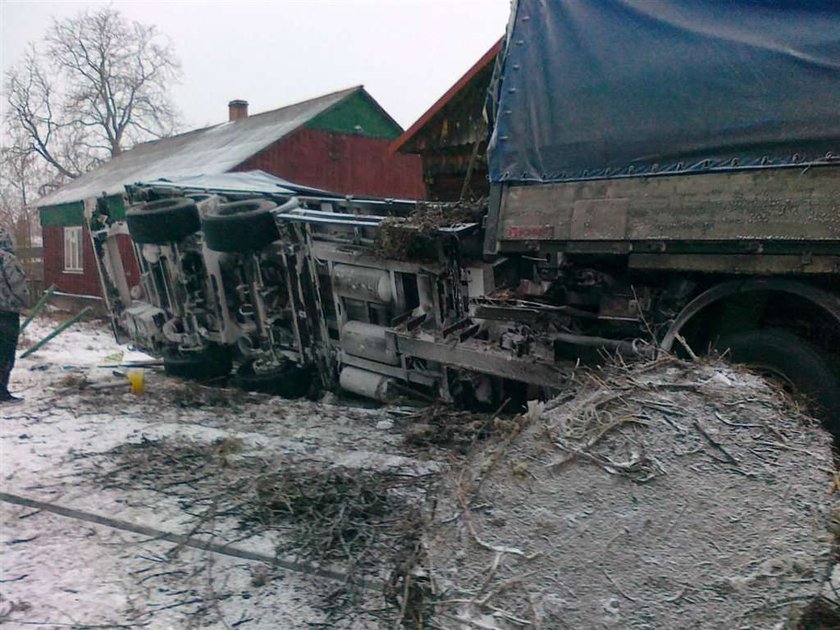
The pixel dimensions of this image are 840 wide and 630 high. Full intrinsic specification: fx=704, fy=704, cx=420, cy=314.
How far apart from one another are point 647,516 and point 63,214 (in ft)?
77.1

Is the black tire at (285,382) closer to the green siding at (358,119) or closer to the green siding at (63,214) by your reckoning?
the green siding at (358,119)

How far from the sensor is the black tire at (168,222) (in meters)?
7.11

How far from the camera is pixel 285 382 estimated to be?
6.91 meters

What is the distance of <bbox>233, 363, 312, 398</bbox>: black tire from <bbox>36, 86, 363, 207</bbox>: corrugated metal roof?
28.9 feet

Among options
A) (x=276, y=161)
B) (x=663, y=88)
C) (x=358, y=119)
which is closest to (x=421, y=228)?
(x=663, y=88)

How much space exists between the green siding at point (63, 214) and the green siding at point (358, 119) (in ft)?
26.8

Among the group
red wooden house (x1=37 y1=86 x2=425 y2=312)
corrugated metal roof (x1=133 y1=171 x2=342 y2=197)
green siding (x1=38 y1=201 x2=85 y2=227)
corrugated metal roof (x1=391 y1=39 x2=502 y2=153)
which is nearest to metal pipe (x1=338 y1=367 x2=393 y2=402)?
corrugated metal roof (x1=133 y1=171 x2=342 y2=197)

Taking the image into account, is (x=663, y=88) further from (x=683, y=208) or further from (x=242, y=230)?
(x=242, y=230)

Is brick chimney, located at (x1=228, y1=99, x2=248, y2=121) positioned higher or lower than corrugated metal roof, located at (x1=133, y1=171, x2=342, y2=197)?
higher

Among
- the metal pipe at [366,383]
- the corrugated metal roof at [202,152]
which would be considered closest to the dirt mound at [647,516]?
the metal pipe at [366,383]

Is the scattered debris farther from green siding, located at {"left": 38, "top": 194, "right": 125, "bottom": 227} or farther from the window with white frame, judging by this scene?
the window with white frame

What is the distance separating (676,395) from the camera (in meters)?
2.82

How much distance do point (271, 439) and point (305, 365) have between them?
1.44 metres

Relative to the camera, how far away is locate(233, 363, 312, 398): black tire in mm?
6914
